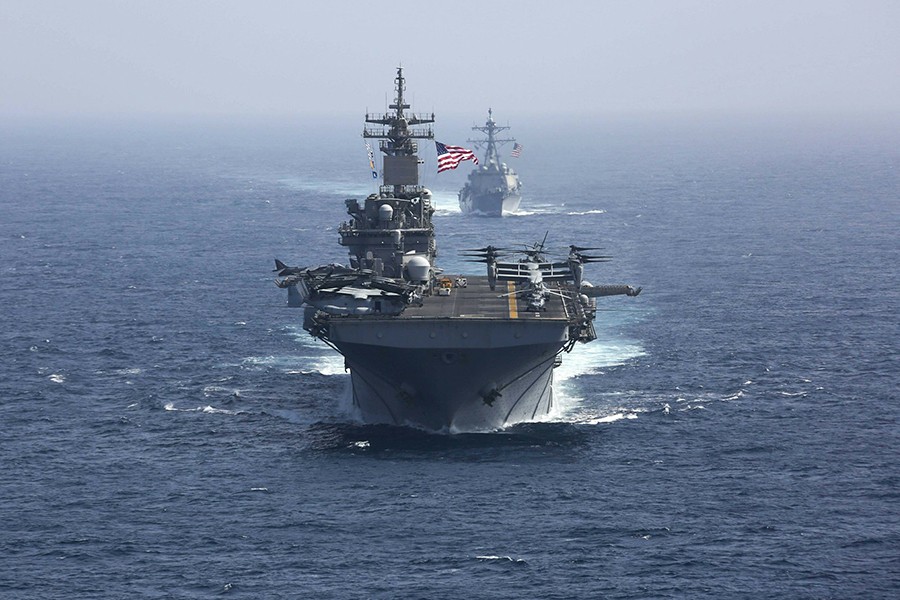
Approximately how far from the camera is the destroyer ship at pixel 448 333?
4934 centimetres

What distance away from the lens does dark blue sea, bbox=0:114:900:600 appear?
38531 mm

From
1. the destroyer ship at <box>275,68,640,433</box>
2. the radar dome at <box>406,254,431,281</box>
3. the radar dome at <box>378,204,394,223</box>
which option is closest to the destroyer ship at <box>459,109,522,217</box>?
the radar dome at <box>378,204,394,223</box>

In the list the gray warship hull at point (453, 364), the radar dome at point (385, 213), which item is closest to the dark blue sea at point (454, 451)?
the gray warship hull at point (453, 364)

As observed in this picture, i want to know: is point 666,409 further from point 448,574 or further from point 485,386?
point 448,574

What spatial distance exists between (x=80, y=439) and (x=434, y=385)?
13.8m

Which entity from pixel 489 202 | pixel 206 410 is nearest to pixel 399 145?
pixel 206 410

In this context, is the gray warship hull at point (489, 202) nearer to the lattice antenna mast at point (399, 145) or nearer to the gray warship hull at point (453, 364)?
the lattice antenna mast at point (399, 145)

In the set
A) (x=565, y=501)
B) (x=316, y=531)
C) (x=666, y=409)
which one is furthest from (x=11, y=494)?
(x=666, y=409)

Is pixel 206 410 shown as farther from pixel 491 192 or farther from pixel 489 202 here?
pixel 491 192

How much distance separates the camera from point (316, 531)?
41.3 metres

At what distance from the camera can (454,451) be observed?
48.7m

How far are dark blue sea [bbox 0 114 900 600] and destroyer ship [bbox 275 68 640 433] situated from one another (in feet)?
4.06

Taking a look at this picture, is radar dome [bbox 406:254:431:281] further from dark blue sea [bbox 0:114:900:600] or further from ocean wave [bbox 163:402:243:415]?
ocean wave [bbox 163:402:243:415]

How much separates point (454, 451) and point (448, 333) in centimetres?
439
